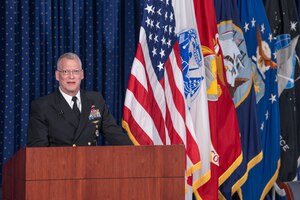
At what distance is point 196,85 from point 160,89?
1.31 ft

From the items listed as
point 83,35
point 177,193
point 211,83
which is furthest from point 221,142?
point 177,193

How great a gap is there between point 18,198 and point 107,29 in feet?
10.4

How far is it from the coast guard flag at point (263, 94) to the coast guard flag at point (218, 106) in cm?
47

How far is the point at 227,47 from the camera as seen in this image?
6828 millimetres

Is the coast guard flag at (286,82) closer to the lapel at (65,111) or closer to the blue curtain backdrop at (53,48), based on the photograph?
the blue curtain backdrop at (53,48)

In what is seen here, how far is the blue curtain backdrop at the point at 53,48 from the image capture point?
643 cm

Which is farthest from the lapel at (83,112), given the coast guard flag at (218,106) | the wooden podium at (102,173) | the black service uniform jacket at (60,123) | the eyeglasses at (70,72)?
the coast guard flag at (218,106)

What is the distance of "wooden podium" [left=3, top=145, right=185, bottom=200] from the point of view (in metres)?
3.65

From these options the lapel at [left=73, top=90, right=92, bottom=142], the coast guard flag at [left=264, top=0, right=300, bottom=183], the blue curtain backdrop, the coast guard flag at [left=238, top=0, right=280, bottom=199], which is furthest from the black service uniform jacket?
the coast guard flag at [left=264, top=0, right=300, bottom=183]

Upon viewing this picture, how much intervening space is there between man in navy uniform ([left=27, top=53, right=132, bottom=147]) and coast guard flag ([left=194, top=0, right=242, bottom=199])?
6.50ft

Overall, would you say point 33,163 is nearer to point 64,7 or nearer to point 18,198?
point 18,198

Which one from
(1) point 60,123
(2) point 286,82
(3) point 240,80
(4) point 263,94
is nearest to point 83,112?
(1) point 60,123

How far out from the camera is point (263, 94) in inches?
279

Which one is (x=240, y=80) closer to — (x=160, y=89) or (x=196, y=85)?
(x=196, y=85)
